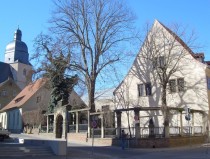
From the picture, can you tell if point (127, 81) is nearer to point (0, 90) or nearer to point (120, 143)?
point (120, 143)

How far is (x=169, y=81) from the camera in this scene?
132 feet

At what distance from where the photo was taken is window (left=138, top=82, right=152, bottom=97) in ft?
140

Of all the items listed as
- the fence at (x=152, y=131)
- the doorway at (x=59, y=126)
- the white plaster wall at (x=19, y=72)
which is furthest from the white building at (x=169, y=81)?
the white plaster wall at (x=19, y=72)

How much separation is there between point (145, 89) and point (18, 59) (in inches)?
2544

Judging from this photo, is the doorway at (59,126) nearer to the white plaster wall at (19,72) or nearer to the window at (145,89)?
the window at (145,89)

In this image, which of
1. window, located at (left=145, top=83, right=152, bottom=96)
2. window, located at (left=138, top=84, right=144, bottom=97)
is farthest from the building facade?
window, located at (left=145, top=83, right=152, bottom=96)

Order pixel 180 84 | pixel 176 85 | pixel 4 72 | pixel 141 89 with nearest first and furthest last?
pixel 180 84 → pixel 176 85 → pixel 141 89 → pixel 4 72

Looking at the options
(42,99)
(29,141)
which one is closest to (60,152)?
(29,141)

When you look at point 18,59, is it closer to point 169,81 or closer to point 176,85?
point 169,81

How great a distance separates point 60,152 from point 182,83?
67.8 ft

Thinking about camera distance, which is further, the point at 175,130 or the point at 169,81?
the point at 169,81

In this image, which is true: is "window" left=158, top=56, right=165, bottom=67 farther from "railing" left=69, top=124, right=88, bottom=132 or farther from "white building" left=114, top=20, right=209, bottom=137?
"railing" left=69, top=124, right=88, bottom=132

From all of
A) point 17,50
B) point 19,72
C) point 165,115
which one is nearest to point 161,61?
point 165,115

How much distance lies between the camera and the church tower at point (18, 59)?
98562mm
